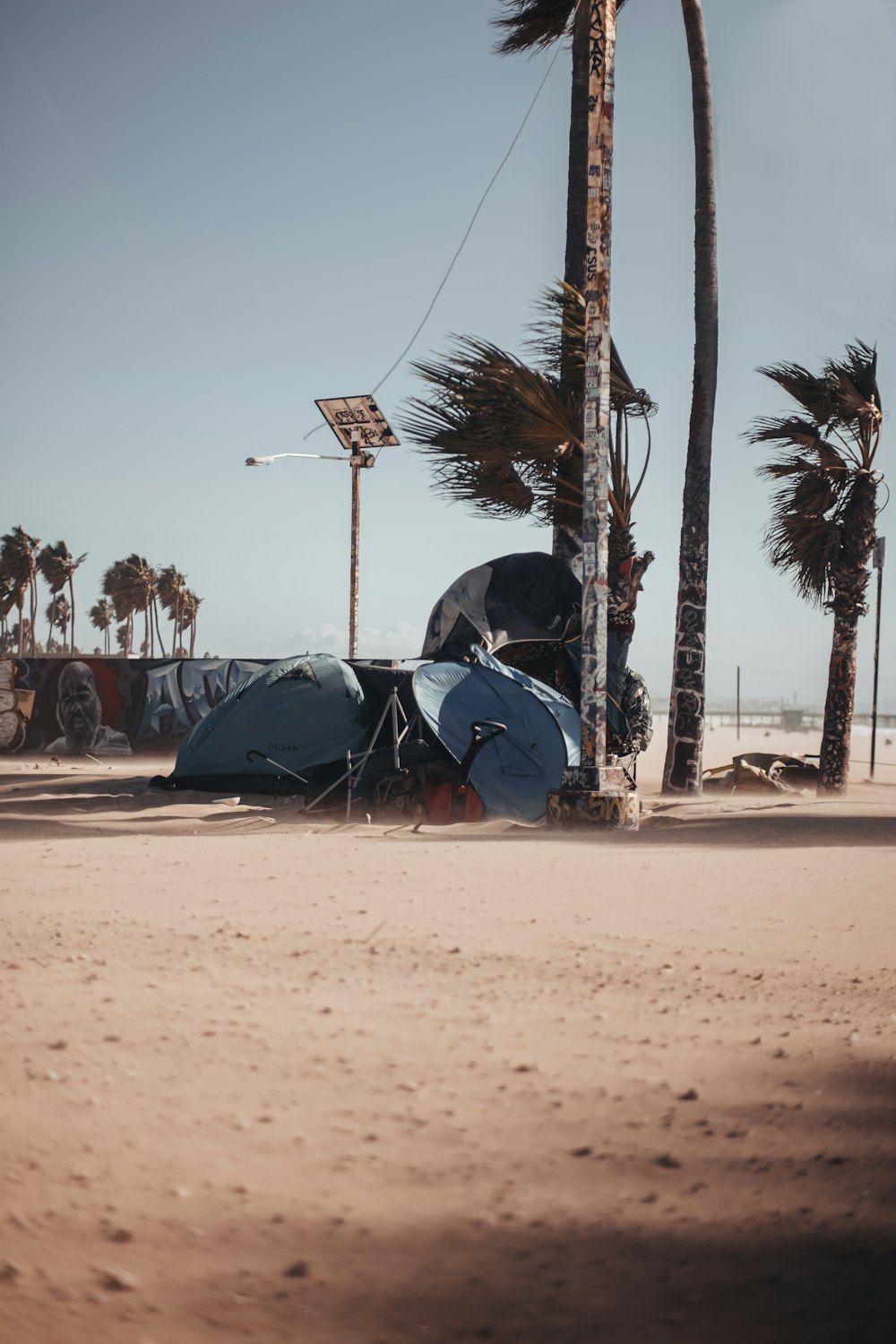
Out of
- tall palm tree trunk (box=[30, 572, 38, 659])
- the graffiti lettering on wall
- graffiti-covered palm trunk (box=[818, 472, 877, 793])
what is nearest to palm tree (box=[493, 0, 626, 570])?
graffiti-covered palm trunk (box=[818, 472, 877, 793])

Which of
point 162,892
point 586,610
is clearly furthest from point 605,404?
point 162,892

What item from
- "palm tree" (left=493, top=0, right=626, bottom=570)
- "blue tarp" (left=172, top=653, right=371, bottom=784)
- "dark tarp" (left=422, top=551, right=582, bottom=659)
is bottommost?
"blue tarp" (left=172, top=653, right=371, bottom=784)

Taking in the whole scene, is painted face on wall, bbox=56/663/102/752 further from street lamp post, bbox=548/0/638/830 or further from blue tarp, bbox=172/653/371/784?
street lamp post, bbox=548/0/638/830

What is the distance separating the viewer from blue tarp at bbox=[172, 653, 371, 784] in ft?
38.0

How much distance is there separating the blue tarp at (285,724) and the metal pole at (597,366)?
277cm

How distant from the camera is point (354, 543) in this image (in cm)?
2233

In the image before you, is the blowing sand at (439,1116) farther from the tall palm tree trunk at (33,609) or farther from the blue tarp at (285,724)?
the tall palm tree trunk at (33,609)

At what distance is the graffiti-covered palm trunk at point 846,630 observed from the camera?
1497 centimetres

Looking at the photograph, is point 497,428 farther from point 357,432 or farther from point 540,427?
point 357,432

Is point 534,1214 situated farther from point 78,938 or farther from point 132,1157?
point 78,938

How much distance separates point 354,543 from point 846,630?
34.0 ft

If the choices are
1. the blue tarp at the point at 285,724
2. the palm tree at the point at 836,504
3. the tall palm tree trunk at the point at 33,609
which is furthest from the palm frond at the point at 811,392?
the tall palm tree trunk at the point at 33,609

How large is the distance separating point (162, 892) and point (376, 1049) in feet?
8.34

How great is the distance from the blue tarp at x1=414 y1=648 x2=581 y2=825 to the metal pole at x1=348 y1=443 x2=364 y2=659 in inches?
392
